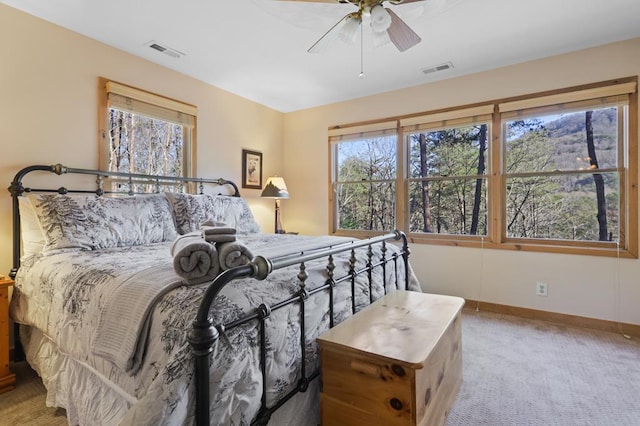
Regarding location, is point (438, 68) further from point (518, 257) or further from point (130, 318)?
point (130, 318)

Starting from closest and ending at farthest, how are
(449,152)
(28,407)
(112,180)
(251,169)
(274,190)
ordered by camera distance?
1. (28,407)
2. (112,180)
3. (449,152)
4. (274,190)
5. (251,169)

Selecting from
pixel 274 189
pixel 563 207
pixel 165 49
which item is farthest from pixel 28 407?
pixel 563 207

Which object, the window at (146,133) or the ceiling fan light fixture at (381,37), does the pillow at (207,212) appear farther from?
the ceiling fan light fixture at (381,37)

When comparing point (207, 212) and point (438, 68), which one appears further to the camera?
point (438, 68)

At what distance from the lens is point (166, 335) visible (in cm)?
101

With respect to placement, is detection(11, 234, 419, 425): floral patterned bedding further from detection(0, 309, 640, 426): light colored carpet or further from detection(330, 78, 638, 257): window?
detection(330, 78, 638, 257): window

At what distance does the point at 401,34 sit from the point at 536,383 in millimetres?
2288

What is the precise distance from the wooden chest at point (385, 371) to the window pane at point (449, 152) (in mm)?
2368

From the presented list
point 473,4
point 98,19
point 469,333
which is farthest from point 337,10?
point 469,333

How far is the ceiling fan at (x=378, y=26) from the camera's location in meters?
1.80

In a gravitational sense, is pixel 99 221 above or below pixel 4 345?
above

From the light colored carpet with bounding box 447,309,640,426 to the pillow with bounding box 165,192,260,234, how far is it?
208 centimetres

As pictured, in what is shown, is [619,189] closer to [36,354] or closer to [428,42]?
[428,42]

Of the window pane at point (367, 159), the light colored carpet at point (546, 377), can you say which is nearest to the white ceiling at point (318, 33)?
the window pane at point (367, 159)
